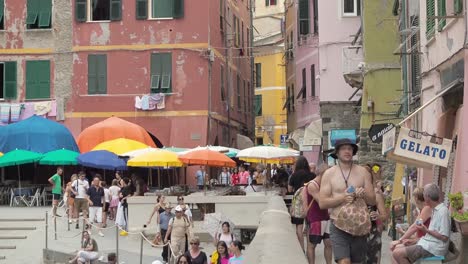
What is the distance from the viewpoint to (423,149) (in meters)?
15.3

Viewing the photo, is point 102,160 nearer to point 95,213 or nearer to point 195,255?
point 95,213

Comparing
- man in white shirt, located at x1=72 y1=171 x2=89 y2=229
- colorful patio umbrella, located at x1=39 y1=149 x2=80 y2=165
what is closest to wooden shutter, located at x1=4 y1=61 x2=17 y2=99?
colorful patio umbrella, located at x1=39 y1=149 x2=80 y2=165

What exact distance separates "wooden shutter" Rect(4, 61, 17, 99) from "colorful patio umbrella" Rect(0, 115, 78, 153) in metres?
5.27

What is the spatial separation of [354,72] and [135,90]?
39.7 ft

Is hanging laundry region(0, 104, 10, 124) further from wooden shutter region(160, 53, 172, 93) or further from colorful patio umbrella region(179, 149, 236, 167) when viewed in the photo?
colorful patio umbrella region(179, 149, 236, 167)

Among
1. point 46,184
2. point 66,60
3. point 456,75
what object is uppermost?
point 66,60

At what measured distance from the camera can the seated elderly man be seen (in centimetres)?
1155

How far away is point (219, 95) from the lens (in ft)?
154

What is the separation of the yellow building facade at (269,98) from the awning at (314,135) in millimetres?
32907

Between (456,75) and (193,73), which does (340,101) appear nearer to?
(193,73)

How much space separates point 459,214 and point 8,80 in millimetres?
35011

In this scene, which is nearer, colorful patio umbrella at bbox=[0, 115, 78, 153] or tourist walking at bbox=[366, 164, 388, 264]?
tourist walking at bbox=[366, 164, 388, 264]

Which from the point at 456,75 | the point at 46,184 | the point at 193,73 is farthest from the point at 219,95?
the point at 456,75

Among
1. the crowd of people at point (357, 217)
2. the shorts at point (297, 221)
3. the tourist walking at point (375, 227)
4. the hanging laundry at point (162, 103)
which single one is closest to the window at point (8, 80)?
the hanging laundry at point (162, 103)
